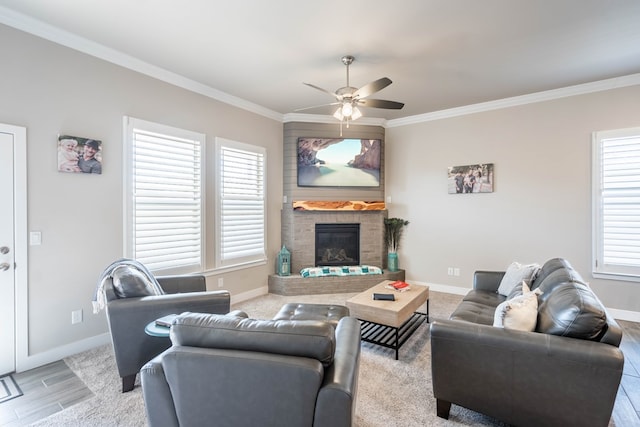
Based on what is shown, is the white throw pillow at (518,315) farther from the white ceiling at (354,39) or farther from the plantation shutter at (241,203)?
the plantation shutter at (241,203)

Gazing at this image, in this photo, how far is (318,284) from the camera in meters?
5.06

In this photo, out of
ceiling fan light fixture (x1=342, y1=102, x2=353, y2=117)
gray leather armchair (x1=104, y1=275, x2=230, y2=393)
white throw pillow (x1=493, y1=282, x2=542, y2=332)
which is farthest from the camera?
ceiling fan light fixture (x1=342, y1=102, x2=353, y2=117)

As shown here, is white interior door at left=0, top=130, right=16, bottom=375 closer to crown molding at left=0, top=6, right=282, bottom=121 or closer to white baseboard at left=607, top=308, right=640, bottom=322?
crown molding at left=0, top=6, right=282, bottom=121

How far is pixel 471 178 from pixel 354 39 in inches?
121

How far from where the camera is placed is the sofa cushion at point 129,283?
2.40 m

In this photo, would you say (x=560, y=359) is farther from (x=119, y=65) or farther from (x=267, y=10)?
(x=119, y=65)

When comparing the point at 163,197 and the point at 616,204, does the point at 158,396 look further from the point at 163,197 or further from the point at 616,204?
the point at 616,204

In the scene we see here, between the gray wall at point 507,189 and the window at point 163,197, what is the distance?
346 cm

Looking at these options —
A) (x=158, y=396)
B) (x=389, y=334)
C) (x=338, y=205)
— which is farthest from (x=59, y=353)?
(x=338, y=205)

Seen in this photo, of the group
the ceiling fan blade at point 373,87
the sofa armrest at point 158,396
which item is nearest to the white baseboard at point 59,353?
the sofa armrest at point 158,396

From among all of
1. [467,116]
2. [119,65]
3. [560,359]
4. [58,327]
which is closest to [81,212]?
[58,327]

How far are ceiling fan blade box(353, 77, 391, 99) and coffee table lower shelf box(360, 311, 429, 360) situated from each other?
2.24m

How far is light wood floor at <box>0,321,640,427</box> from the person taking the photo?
211cm

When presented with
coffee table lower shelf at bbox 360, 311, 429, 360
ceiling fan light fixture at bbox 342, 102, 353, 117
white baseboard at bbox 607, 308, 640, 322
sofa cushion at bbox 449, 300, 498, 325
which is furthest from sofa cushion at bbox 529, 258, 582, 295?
ceiling fan light fixture at bbox 342, 102, 353, 117
